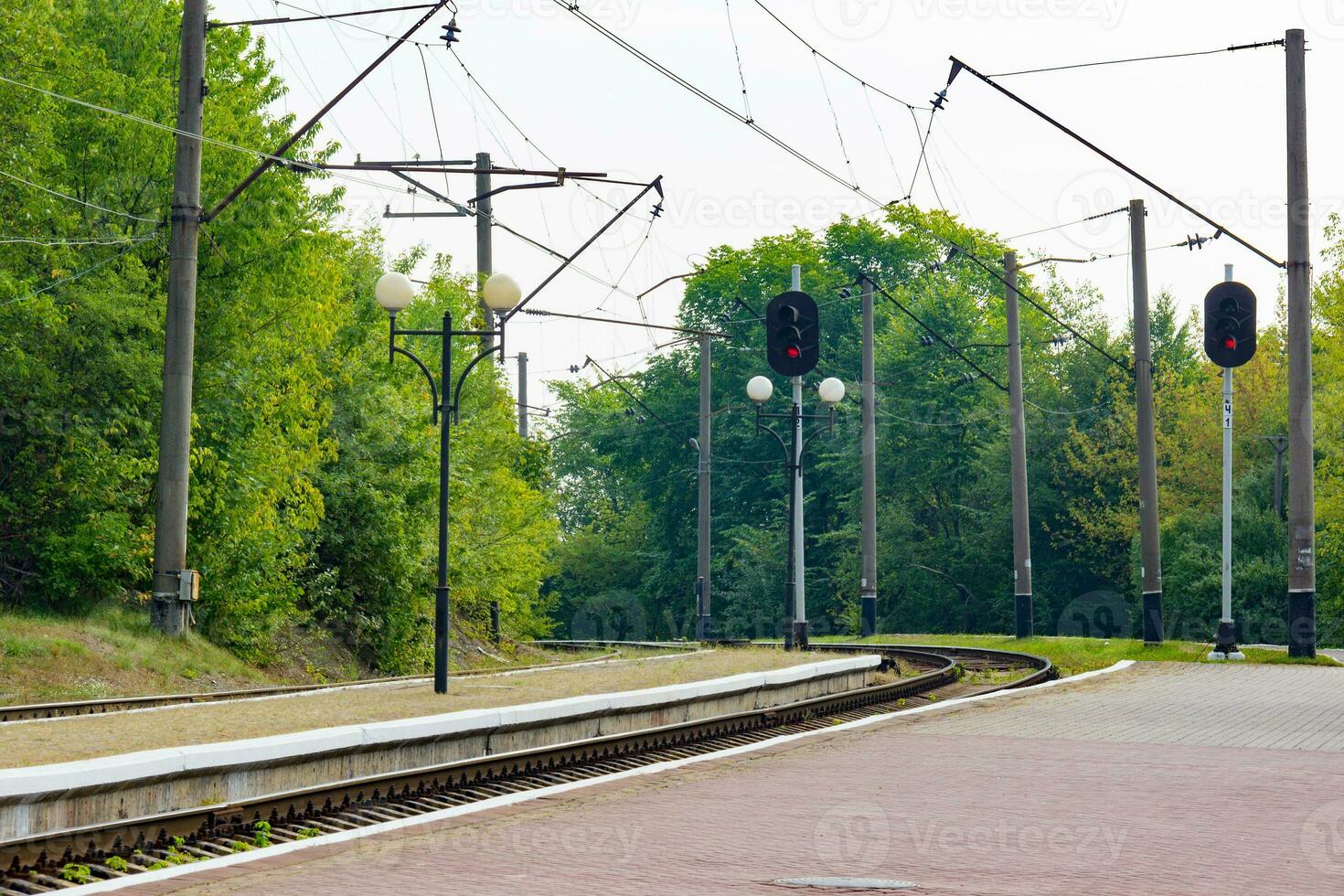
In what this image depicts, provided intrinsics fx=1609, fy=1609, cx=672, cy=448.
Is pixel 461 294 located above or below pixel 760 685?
above

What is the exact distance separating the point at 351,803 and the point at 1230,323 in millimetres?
17618

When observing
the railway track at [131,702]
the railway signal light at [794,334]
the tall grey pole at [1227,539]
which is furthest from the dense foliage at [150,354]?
the tall grey pole at [1227,539]

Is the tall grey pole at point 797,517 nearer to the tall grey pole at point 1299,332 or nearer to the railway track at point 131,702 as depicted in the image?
the railway track at point 131,702

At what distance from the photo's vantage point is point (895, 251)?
225 feet

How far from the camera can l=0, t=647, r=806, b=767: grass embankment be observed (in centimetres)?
1219

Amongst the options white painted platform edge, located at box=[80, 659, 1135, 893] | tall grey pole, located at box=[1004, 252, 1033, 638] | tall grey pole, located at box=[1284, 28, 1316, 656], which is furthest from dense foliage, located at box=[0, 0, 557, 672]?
tall grey pole, located at box=[1284, 28, 1316, 656]

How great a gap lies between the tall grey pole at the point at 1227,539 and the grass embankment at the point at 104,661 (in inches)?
614

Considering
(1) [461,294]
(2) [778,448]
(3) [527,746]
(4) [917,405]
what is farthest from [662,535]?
(3) [527,746]

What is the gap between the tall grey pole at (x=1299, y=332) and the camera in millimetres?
26578

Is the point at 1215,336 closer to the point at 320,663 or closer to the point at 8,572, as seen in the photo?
the point at 320,663

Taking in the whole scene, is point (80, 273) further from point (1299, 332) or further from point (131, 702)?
point (1299, 332)

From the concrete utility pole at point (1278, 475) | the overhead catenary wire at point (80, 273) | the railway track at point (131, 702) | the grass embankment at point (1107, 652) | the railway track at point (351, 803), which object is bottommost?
the railway track at point (351, 803)

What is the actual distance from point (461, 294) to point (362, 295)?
2.58 meters

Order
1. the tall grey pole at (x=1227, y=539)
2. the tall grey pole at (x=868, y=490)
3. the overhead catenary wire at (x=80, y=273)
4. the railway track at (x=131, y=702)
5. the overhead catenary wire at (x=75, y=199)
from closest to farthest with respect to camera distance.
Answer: the railway track at (x=131, y=702), the overhead catenary wire at (x=80, y=273), the overhead catenary wire at (x=75, y=199), the tall grey pole at (x=1227, y=539), the tall grey pole at (x=868, y=490)
